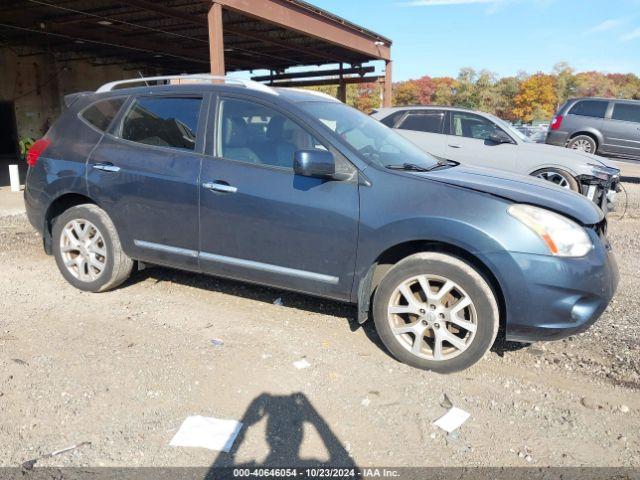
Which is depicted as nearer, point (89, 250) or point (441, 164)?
point (441, 164)

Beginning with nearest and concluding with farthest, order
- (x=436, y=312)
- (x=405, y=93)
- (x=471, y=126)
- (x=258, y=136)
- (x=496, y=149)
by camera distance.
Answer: (x=436, y=312)
(x=258, y=136)
(x=496, y=149)
(x=471, y=126)
(x=405, y=93)

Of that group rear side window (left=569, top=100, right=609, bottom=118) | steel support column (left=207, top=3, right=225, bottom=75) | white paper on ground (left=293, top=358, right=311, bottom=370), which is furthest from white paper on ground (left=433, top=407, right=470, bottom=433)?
rear side window (left=569, top=100, right=609, bottom=118)

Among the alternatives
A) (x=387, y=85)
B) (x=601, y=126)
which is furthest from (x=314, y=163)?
(x=387, y=85)

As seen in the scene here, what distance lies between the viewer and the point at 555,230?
123 inches

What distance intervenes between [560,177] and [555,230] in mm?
5448

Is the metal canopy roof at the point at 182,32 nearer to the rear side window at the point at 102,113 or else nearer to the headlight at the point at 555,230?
the rear side window at the point at 102,113

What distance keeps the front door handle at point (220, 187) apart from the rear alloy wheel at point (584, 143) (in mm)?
12523

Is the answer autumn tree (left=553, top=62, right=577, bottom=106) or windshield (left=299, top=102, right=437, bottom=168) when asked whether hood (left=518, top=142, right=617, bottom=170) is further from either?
autumn tree (left=553, top=62, right=577, bottom=106)

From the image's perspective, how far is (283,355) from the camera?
356 cm

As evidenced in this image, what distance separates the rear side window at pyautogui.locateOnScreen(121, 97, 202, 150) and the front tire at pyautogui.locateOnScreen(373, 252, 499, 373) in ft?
6.45

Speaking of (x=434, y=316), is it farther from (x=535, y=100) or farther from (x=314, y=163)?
(x=535, y=100)

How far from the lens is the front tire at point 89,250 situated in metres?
4.43

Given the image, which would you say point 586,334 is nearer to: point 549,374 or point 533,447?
point 549,374

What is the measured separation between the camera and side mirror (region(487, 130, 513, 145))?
322 inches
